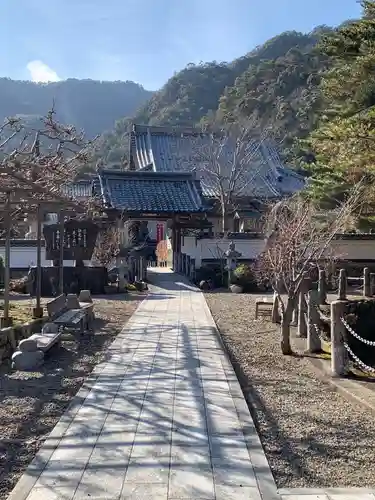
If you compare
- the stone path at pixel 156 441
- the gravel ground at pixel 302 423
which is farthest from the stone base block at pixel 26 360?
the gravel ground at pixel 302 423

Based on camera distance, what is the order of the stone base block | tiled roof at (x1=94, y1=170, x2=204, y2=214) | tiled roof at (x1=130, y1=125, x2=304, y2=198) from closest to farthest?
the stone base block → tiled roof at (x1=94, y1=170, x2=204, y2=214) → tiled roof at (x1=130, y1=125, x2=304, y2=198)

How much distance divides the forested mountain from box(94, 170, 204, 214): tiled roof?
38.6 metres

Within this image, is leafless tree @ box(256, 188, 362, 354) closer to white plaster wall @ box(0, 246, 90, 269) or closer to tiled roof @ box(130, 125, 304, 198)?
white plaster wall @ box(0, 246, 90, 269)

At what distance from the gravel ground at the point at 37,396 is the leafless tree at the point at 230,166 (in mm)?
15639

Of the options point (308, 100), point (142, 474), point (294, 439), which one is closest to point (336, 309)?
point (294, 439)

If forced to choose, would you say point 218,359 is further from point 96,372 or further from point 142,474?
point 142,474

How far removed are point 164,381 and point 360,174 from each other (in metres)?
8.22

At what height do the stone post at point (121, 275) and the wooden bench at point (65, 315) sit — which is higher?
the stone post at point (121, 275)

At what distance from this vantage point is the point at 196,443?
437 cm

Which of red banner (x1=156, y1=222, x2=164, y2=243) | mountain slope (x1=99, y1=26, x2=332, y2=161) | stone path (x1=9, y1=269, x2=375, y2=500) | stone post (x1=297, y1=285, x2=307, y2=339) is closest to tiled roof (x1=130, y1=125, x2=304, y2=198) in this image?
mountain slope (x1=99, y1=26, x2=332, y2=161)

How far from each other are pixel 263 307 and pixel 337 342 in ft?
19.4

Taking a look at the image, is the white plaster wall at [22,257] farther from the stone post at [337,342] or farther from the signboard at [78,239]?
the stone post at [337,342]

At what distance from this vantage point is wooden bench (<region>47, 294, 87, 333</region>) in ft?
30.7

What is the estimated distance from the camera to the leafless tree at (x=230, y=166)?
24.8m
